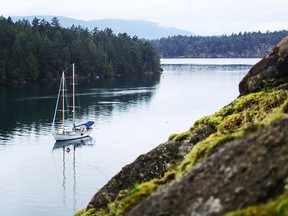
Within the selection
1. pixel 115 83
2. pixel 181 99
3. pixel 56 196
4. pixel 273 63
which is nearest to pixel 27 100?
pixel 181 99

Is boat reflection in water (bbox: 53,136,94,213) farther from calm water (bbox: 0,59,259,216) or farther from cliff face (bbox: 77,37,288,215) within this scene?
cliff face (bbox: 77,37,288,215)

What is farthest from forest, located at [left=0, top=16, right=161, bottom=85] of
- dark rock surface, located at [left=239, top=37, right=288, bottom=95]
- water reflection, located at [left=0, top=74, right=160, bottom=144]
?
dark rock surface, located at [left=239, top=37, right=288, bottom=95]

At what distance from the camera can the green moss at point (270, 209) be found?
181 inches

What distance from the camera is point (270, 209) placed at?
4.69m

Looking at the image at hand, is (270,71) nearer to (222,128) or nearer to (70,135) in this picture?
(222,128)

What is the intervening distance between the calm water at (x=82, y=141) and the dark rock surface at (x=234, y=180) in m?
4.48

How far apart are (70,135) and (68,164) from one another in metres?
19.2

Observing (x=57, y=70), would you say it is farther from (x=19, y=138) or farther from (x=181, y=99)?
(x=19, y=138)

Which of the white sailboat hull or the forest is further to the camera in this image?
the forest

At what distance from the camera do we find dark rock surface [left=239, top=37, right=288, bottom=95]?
11.2m

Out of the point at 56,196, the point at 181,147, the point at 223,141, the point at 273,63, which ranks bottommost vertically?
the point at 56,196

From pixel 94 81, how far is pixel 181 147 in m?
174

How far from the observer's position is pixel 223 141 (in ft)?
21.8

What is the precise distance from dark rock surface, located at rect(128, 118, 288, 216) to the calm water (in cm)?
448
